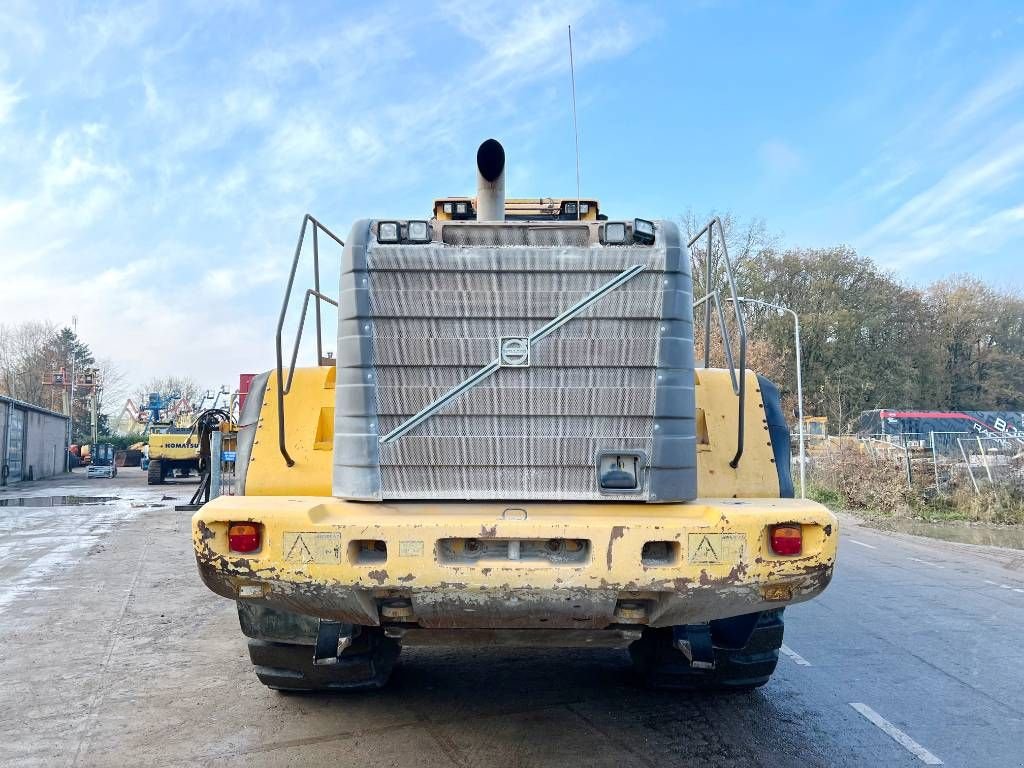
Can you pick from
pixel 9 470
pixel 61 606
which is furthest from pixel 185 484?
A: pixel 61 606

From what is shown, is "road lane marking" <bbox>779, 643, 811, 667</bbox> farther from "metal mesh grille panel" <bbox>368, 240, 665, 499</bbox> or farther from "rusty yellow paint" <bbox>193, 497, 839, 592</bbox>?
"metal mesh grille panel" <bbox>368, 240, 665, 499</bbox>

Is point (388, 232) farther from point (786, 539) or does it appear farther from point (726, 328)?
point (786, 539)

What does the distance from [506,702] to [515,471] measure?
1.88 m

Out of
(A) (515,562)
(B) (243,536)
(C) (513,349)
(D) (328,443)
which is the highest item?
(C) (513,349)

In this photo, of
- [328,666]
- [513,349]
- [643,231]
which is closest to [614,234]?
[643,231]

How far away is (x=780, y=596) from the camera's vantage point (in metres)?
3.54

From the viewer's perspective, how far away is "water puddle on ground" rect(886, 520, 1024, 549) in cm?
1426

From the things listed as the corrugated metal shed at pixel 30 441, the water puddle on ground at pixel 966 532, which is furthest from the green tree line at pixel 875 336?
the corrugated metal shed at pixel 30 441

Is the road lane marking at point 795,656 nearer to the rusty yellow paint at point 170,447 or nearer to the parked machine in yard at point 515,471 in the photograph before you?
the parked machine in yard at point 515,471

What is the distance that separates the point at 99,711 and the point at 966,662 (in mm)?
5504

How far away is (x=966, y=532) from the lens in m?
15.9

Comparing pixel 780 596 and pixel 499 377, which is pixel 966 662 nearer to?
pixel 780 596

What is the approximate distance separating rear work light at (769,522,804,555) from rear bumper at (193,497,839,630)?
0.10ft

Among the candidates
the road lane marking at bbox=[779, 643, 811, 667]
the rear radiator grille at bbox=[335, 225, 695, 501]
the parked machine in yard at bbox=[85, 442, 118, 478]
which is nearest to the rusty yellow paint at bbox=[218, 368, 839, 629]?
the rear radiator grille at bbox=[335, 225, 695, 501]
